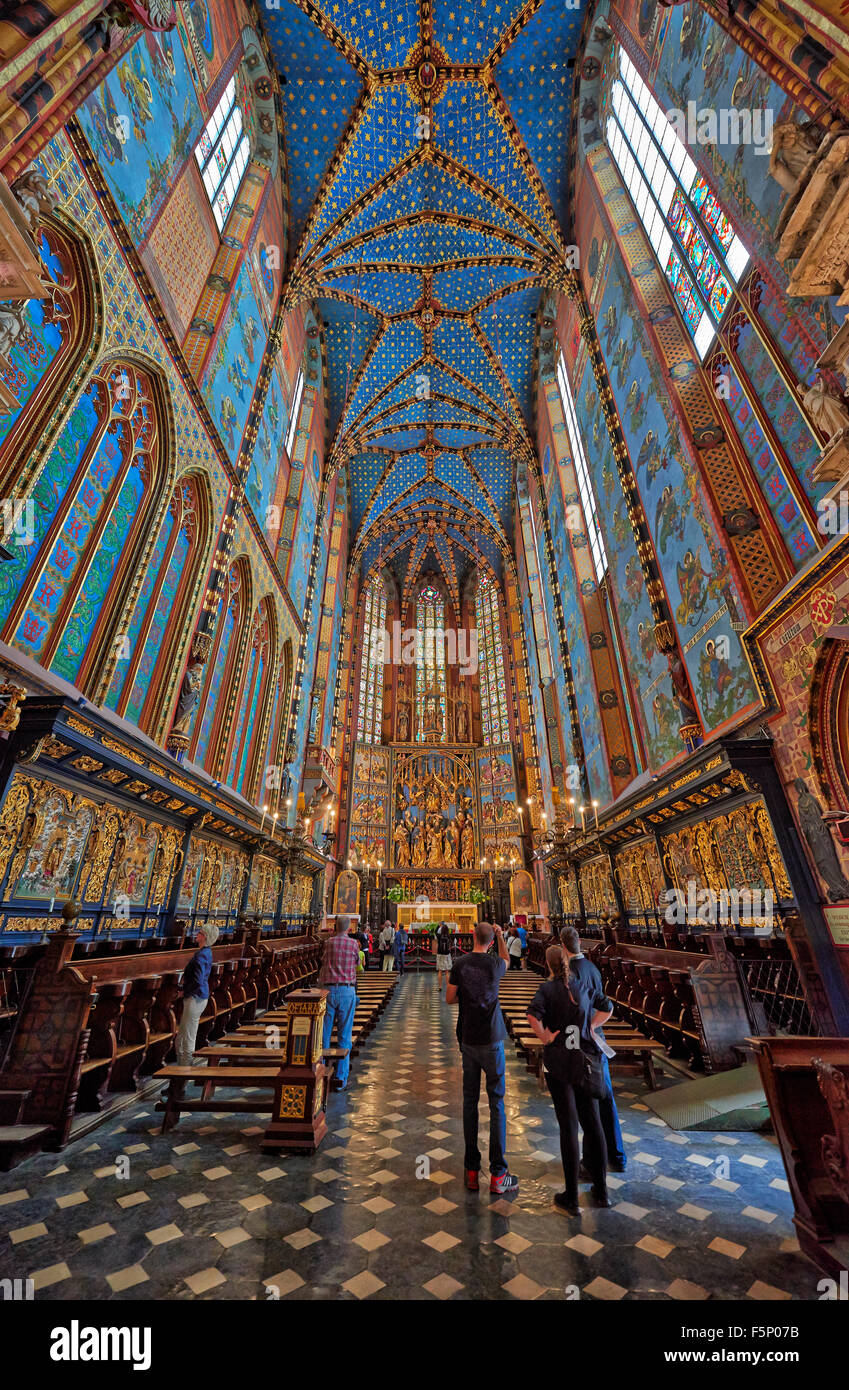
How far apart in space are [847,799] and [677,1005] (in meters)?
3.13

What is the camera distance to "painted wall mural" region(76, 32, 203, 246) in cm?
786

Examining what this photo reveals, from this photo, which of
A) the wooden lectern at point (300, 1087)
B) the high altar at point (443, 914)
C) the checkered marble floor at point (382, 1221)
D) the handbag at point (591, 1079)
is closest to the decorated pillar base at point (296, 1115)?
the wooden lectern at point (300, 1087)

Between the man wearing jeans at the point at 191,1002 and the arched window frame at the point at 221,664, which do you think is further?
the arched window frame at the point at 221,664

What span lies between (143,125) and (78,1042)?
42.9 feet

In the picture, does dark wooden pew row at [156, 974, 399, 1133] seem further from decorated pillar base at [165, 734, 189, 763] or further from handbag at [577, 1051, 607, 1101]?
decorated pillar base at [165, 734, 189, 763]

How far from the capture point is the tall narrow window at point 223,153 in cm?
1188

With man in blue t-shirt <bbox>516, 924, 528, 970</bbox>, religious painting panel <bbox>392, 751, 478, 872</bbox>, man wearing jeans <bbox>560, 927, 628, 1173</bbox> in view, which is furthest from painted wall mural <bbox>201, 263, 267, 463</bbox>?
religious painting panel <bbox>392, 751, 478, 872</bbox>

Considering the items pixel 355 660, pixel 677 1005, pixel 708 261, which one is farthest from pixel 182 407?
pixel 355 660

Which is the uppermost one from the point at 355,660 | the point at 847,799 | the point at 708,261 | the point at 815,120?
the point at 355,660

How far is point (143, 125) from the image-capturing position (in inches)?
349

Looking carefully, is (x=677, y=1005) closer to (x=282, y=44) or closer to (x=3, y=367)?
(x=3, y=367)

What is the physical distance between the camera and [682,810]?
361 inches

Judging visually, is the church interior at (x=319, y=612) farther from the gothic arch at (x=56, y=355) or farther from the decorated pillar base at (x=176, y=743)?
the decorated pillar base at (x=176, y=743)

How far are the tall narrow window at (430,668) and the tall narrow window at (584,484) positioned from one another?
57.3 feet
